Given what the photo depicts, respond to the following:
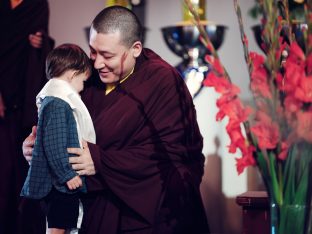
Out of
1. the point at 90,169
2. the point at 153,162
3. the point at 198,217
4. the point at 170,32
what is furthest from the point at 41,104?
the point at 170,32

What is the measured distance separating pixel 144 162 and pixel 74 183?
24cm

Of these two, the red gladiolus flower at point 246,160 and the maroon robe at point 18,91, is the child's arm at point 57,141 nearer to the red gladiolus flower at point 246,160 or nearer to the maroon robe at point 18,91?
the red gladiolus flower at point 246,160

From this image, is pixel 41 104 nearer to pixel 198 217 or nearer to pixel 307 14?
pixel 198 217

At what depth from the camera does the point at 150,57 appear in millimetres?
2438

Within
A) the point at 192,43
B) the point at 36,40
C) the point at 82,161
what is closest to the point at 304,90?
the point at 82,161

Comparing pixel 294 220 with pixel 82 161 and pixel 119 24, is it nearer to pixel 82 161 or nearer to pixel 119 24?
pixel 82 161

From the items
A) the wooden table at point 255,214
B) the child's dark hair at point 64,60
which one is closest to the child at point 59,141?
the child's dark hair at point 64,60

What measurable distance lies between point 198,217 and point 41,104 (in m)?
0.65

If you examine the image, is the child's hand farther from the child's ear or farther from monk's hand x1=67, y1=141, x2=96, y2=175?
the child's ear

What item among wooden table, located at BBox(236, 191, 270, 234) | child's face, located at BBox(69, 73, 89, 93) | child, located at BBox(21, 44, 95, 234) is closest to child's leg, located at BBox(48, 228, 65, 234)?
child, located at BBox(21, 44, 95, 234)

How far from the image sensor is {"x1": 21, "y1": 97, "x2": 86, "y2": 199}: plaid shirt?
2.09 meters

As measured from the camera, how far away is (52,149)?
2096 millimetres

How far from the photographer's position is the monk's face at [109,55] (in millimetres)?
2260

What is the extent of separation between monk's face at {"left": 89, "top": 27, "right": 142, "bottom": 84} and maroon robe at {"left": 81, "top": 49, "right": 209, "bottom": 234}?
0.19ft
